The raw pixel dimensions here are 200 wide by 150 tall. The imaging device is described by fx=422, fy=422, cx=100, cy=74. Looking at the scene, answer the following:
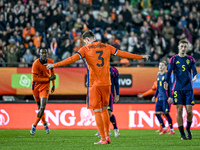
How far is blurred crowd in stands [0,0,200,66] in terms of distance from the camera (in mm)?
17516

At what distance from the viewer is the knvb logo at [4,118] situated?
14758 millimetres

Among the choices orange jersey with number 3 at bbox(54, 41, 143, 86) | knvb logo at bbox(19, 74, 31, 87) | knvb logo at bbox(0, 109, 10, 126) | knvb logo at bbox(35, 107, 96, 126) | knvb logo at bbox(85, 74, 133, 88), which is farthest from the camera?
knvb logo at bbox(85, 74, 133, 88)

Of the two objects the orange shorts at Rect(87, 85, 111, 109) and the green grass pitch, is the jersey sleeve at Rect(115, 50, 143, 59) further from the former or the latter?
the green grass pitch

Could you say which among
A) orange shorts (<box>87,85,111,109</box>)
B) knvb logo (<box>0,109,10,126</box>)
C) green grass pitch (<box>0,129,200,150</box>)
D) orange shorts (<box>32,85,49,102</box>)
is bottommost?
knvb logo (<box>0,109,10,126</box>)

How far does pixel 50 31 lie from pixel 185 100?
1006 cm

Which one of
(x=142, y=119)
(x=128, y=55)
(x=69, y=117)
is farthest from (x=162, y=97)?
(x=128, y=55)

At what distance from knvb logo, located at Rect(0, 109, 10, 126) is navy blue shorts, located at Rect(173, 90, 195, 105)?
286 inches

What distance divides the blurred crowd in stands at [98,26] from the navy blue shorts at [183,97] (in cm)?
736

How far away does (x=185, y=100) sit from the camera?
31.4 ft

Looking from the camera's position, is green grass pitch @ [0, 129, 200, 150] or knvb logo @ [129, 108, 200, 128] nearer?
green grass pitch @ [0, 129, 200, 150]

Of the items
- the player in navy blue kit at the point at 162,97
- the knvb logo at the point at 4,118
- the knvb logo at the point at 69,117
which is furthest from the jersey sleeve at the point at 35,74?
the knvb logo at the point at 4,118

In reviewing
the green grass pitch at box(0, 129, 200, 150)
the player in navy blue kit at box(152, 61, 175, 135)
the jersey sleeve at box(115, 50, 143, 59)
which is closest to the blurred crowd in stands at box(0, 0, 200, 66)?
the player in navy blue kit at box(152, 61, 175, 135)

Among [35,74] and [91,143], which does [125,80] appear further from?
[91,143]

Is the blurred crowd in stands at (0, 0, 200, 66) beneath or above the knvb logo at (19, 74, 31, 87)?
above
